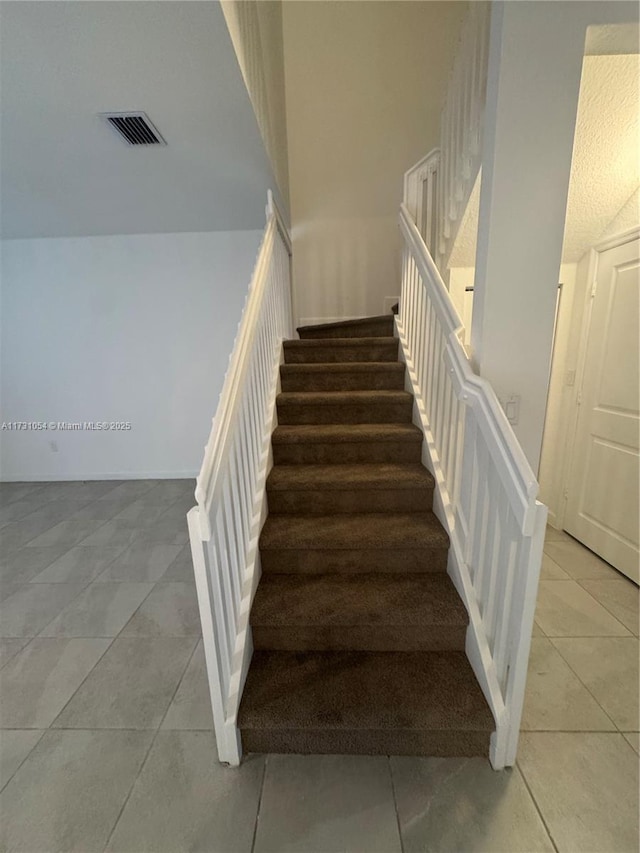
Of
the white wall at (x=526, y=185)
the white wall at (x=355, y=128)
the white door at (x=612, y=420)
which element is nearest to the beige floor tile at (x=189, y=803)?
the white wall at (x=526, y=185)

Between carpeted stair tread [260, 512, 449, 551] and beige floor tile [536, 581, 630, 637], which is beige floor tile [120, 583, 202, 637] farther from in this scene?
beige floor tile [536, 581, 630, 637]

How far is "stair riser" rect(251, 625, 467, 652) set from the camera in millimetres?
1319

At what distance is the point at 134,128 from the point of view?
1.93 m

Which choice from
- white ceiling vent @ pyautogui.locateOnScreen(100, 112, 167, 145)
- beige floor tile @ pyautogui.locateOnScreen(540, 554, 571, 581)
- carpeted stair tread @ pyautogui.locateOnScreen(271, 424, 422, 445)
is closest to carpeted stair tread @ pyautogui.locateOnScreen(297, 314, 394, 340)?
carpeted stair tread @ pyautogui.locateOnScreen(271, 424, 422, 445)

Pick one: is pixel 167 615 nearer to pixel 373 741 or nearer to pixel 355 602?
pixel 355 602

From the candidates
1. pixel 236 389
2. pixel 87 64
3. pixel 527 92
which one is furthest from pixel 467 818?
pixel 87 64

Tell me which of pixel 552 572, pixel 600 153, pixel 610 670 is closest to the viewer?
pixel 610 670

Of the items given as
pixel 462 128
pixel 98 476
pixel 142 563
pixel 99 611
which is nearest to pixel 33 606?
pixel 99 611

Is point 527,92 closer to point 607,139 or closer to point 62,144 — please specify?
point 607,139

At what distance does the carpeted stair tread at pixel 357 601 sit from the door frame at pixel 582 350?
173cm

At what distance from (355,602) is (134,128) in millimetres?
2765

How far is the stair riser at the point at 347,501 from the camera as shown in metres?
1.73

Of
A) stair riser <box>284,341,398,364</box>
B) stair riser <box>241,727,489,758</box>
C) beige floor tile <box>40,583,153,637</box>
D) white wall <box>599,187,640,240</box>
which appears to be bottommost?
beige floor tile <box>40,583,153,637</box>

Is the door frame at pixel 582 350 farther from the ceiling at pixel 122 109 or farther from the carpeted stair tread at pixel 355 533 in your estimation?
the ceiling at pixel 122 109
